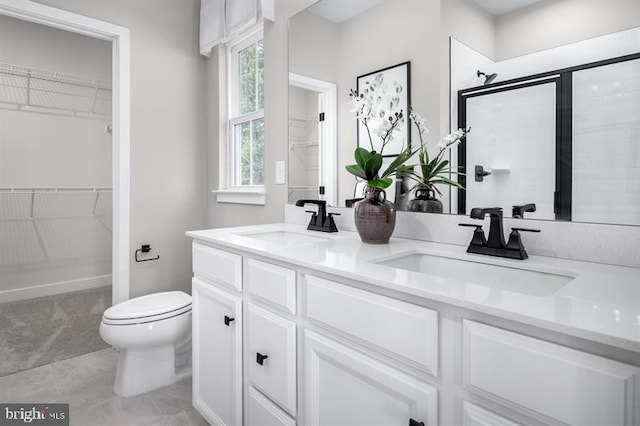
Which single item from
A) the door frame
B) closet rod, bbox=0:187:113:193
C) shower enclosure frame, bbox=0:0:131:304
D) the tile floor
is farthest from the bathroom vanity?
closet rod, bbox=0:187:113:193

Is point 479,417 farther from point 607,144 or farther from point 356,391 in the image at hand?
point 607,144

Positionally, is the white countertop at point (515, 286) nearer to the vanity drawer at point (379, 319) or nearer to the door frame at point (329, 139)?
the vanity drawer at point (379, 319)

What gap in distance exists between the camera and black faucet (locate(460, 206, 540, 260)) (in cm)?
103

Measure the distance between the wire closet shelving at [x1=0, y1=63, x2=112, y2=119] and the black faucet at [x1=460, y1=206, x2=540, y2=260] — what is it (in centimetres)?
367

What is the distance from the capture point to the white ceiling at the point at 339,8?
61.8 inches

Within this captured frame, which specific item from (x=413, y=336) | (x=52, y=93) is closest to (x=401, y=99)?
(x=413, y=336)

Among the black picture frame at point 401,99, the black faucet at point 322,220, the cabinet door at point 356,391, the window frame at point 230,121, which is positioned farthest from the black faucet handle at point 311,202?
the cabinet door at point 356,391

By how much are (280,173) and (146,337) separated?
3.51 ft

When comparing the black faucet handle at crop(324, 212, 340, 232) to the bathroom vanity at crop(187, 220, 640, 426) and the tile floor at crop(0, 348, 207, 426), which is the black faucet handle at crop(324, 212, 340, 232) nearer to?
the bathroom vanity at crop(187, 220, 640, 426)

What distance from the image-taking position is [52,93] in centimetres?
339

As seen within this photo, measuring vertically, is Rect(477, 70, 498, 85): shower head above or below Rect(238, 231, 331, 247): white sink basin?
above

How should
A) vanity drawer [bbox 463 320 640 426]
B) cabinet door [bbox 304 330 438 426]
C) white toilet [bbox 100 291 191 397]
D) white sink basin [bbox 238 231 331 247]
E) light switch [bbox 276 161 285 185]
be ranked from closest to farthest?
vanity drawer [bbox 463 320 640 426] < cabinet door [bbox 304 330 438 426] < white sink basin [bbox 238 231 331 247] < white toilet [bbox 100 291 191 397] < light switch [bbox 276 161 285 185]

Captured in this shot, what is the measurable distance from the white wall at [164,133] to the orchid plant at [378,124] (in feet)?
4.77

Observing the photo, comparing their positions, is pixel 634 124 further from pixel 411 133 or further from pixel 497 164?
pixel 411 133
